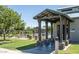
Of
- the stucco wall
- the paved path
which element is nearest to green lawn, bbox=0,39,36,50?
the paved path

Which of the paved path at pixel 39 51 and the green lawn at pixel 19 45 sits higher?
the green lawn at pixel 19 45

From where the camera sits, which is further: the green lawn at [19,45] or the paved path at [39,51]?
the green lawn at [19,45]

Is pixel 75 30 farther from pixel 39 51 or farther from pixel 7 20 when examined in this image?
pixel 7 20

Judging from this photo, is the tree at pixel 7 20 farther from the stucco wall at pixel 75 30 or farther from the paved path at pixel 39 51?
the paved path at pixel 39 51

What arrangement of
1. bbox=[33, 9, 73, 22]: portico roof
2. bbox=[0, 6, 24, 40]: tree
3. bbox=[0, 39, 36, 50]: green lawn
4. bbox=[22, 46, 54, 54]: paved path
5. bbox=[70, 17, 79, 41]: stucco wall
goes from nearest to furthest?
bbox=[22, 46, 54, 54]: paved path, bbox=[33, 9, 73, 22]: portico roof, bbox=[0, 39, 36, 50]: green lawn, bbox=[70, 17, 79, 41]: stucco wall, bbox=[0, 6, 24, 40]: tree

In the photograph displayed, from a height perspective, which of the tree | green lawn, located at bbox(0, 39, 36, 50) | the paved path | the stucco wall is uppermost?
the tree

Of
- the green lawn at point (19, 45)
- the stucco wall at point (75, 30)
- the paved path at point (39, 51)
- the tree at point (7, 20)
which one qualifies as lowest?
the paved path at point (39, 51)

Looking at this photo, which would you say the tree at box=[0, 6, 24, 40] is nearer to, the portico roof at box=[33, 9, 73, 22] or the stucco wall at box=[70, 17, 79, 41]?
the portico roof at box=[33, 9, 73, 22]

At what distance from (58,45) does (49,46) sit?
1842mm

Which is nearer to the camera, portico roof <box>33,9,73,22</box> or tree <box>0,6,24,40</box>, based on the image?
portico roof <box>33,9,73,22</box>

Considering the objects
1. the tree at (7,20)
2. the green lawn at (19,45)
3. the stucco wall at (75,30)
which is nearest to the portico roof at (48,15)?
the green lawn at (19,45)

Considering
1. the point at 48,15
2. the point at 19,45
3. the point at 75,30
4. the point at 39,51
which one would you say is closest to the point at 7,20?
the point at 19,45
